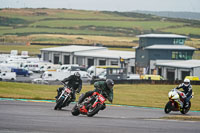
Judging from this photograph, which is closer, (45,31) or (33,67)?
(33,67)

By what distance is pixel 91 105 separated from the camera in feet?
48.7

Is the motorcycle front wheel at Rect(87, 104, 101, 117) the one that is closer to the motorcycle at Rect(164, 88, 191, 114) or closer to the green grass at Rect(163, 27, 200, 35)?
the motorcycle at Rect(164, 88, 191, 114)

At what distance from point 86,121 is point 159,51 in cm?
6314

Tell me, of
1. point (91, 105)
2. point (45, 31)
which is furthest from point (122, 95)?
point (45, 31)

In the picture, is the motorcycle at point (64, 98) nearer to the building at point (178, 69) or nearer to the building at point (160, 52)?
the building at point (178, 69)

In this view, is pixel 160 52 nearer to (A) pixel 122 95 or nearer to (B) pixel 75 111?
(A) pixel 122 95

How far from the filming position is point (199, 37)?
154750mm

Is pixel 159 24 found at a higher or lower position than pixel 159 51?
higher

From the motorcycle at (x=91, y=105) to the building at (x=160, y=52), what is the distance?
190 feet

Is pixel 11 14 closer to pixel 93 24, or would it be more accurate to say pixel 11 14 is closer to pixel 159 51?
pixel 93 24

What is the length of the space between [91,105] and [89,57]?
68.4 meters

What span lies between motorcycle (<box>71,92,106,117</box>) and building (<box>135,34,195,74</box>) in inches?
2281

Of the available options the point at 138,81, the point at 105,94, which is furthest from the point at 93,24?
the point at 105,94

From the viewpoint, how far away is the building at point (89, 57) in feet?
257
